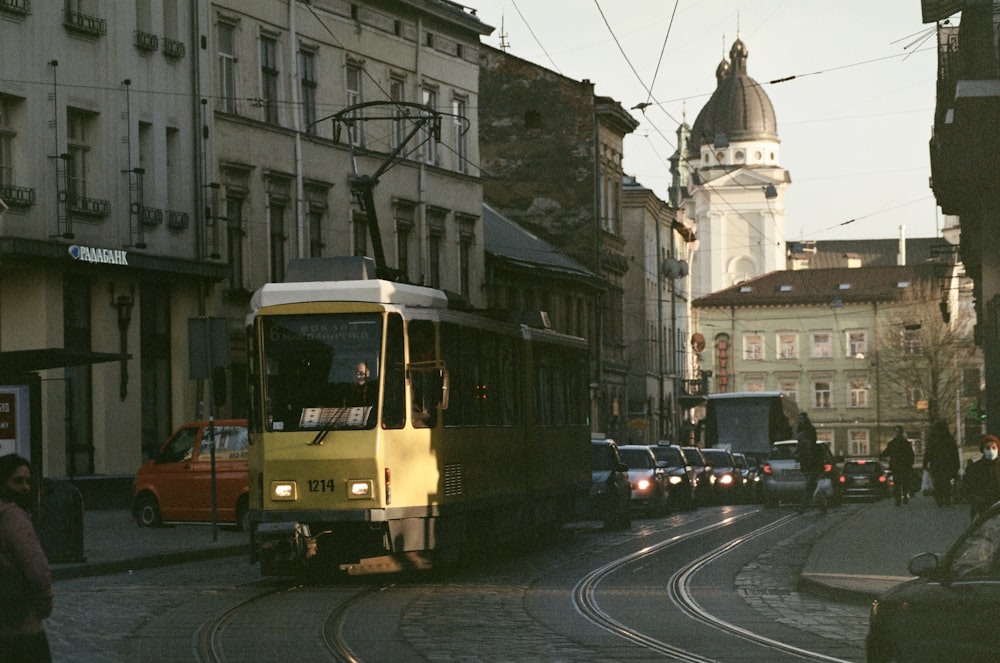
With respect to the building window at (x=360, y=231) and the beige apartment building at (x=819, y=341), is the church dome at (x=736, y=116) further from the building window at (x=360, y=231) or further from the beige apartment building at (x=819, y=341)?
the building window at (x=360, y=231)

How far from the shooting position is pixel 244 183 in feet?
134

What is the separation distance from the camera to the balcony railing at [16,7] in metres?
32.4

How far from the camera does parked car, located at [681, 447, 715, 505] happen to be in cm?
4650

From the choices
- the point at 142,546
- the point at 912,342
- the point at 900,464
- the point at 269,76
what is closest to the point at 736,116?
the point at 912,342

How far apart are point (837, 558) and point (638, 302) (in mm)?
64139

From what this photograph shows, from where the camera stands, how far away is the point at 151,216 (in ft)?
119

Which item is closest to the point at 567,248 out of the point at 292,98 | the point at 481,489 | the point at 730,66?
the point at 292,98

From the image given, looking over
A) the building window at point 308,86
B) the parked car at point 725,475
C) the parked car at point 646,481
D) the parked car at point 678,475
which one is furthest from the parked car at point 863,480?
the building window at point 308,86

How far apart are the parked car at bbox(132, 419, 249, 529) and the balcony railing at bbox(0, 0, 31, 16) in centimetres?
831

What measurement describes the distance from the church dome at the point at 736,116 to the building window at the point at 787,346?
170 ft

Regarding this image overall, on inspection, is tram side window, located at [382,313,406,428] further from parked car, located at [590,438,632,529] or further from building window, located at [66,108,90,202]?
building window, located at [66,108,90,202]

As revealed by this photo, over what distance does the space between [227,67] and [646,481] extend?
12.1 m

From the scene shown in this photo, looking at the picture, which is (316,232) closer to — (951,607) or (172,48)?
(172,48)

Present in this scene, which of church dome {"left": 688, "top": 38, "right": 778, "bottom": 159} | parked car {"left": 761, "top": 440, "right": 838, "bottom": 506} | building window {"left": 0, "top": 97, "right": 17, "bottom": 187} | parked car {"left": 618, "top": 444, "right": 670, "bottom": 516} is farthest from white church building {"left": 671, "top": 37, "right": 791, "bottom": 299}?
building window {"left": 0, "top": 97, "right": 17, "bottom": 187}
